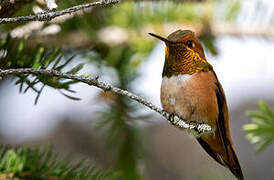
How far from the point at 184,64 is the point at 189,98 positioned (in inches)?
8.3

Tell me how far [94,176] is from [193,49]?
111 centimetres

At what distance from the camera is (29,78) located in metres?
1.42

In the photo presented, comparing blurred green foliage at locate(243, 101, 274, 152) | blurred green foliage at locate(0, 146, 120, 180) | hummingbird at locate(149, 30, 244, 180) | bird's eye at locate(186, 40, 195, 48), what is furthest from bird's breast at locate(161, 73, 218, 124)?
blurred green foliage at locate(0, 146, 120, 180)

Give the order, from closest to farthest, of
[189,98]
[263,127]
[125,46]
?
[263,127], [189,98], [125,46]

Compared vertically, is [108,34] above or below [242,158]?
above

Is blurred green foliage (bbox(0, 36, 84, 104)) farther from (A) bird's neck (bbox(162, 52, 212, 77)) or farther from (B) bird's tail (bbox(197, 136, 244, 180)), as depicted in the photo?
(B) bird's tail (bbox(197, 136, 244, 180))

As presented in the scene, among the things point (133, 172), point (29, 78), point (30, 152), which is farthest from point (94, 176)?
point (133, 172)

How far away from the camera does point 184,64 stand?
7.56 feet

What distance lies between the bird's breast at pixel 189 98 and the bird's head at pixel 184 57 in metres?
0.05

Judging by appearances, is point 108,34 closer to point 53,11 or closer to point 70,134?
point 53,11

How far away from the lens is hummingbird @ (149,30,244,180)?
2.21 meters

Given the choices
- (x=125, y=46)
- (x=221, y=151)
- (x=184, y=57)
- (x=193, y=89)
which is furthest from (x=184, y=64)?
(x=221, y=151)

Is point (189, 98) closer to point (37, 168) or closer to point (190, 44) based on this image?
point (190, 44)

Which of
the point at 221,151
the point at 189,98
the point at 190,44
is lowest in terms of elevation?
the point at 221,151
